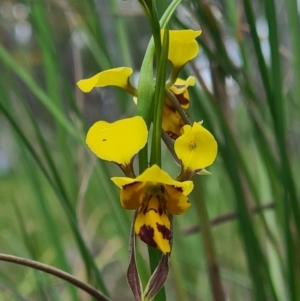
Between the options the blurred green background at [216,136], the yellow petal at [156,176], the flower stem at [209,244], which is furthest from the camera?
the flower stem at [209,244]

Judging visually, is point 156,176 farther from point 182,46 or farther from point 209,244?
point 209,244

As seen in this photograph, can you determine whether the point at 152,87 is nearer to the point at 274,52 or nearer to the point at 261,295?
the point at 274,52

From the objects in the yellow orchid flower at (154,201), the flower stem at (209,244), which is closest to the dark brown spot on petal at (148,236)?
the yellow orchid flower at (154,201)

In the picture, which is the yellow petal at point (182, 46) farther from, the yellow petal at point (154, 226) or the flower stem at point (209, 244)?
the flower stem at point (209, 244)

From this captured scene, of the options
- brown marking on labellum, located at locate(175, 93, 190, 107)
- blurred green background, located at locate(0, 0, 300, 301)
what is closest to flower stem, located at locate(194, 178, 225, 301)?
blurred green background, located at locate(0, 0, 300, 301)

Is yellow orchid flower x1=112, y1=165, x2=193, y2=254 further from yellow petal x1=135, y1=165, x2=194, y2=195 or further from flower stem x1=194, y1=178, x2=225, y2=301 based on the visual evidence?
flower stem x1=194, y1=178, x2=225, y2=301

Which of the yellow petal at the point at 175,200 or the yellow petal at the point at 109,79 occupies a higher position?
the yellow petal at the point at 109,79

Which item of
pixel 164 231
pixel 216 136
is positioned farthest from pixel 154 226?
pixel 216 136

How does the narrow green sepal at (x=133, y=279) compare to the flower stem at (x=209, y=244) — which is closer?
the narrow green sepal at (x=133, y=279)

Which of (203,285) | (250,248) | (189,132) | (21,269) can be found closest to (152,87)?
(189,132)
